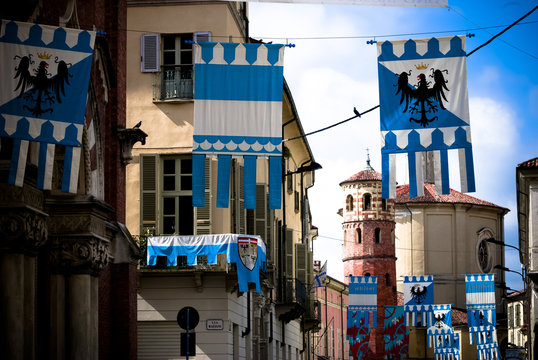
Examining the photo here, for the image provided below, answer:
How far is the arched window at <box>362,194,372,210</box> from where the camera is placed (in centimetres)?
9394

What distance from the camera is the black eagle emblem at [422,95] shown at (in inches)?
764

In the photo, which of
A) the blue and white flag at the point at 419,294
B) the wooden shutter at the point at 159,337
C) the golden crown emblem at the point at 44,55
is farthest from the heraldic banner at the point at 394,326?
the golden crown emblem at the point at 44,55

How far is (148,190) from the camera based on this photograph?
31531mm

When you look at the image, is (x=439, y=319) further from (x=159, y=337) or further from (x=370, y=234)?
(x=159, y=337)

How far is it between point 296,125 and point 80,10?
26336 millimetres

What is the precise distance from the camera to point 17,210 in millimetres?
16219

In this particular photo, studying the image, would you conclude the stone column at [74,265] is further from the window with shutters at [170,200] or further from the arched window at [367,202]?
the arched window at [367,202]

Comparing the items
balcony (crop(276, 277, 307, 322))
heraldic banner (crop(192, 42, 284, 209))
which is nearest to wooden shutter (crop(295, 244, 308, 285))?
balcony (crop(276, 277, 307, 322))

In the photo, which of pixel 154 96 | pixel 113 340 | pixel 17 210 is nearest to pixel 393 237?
pixel 154 96

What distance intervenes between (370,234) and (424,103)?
74264 mm

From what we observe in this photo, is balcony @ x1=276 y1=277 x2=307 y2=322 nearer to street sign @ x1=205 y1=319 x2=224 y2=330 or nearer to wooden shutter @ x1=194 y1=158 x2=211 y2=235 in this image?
street sign @ x1=205 y1=319 x2=224 y2=330

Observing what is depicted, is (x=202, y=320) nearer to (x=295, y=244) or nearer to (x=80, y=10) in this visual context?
(x=80, y=10)

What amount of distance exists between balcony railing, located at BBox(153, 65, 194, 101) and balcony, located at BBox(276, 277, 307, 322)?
43.0 feet

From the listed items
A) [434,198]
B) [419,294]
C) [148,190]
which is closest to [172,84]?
[148,190]
